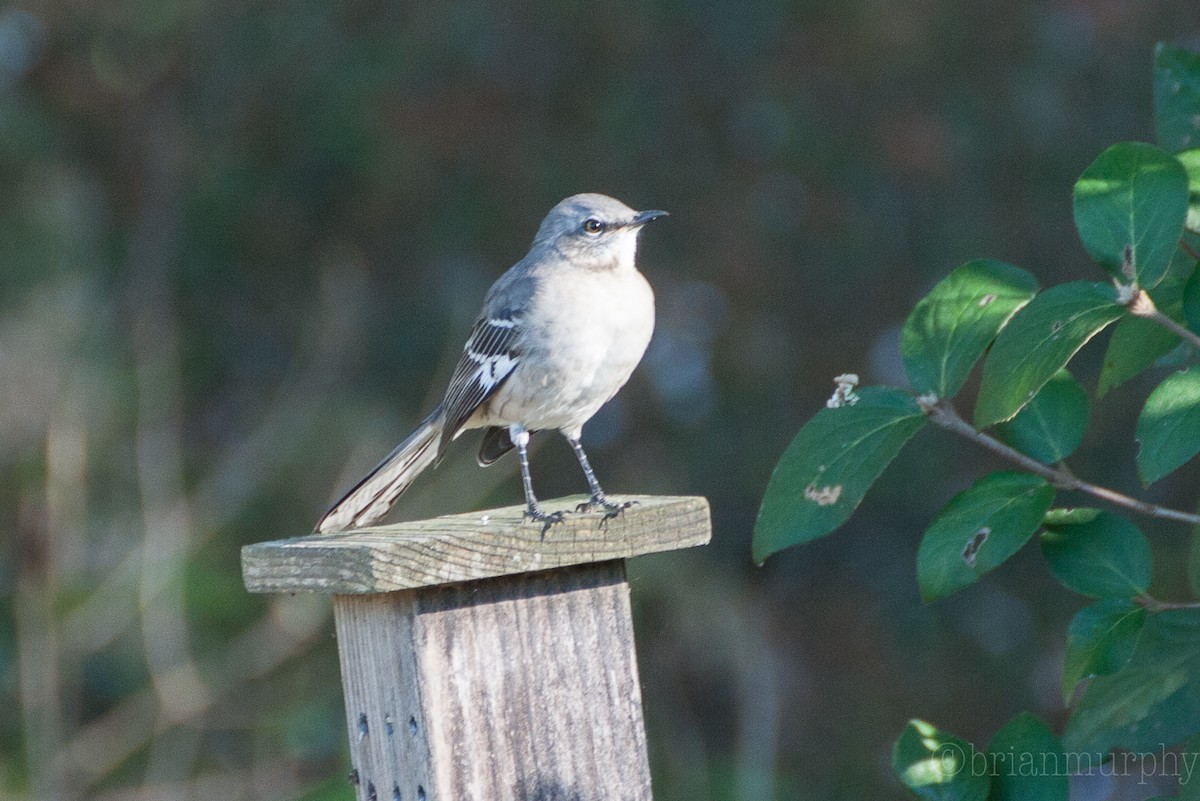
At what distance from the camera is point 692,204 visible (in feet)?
29.8

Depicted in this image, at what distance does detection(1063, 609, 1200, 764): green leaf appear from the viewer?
6.04 feet

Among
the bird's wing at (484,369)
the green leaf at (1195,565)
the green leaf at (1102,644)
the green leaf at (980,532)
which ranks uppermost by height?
the bird's wing at (484,369)

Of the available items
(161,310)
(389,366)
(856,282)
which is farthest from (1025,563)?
(161,310)

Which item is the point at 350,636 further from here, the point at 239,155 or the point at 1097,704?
the point at 239,155

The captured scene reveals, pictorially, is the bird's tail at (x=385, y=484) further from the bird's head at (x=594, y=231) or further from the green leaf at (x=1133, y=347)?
the green leaf at (x=1133, y=347)

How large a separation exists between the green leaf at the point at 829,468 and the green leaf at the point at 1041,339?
14cm

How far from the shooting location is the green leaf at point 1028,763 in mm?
1731

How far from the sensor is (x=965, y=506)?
1.79 meters

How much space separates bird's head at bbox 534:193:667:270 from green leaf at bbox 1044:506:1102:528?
63.8 inches

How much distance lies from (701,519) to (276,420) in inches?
171

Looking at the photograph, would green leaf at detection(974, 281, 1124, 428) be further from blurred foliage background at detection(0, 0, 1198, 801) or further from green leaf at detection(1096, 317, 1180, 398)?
blurred foliage background at detection(0, 0, 1198, 801)

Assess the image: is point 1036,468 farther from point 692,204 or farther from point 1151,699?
point 692,204

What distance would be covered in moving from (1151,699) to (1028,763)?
0.71ft

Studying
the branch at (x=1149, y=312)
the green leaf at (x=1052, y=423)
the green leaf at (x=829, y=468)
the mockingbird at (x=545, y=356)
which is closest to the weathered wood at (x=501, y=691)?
the green leaf at (x=829, y=468)
